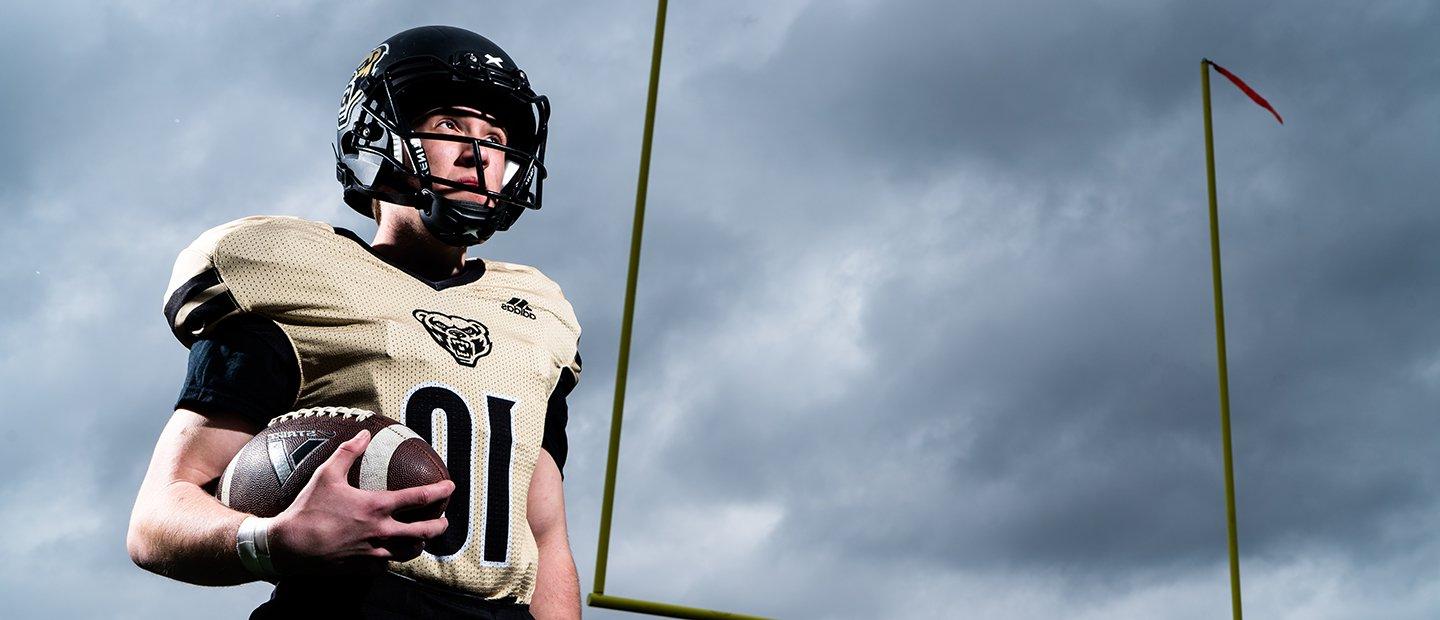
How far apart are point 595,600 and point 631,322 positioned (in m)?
0.67

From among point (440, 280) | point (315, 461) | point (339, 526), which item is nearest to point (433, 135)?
point (440, 280)

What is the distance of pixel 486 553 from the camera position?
2.22 m

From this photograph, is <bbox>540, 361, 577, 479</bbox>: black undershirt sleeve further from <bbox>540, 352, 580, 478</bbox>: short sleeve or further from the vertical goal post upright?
the vertical goal post upright

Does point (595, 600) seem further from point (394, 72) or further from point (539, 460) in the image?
point (394, 72)

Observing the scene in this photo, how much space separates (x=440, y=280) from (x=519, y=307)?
173 millimetres

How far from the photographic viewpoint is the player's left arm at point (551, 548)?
2.45 meters

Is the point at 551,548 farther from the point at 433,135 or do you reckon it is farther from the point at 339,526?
the point at 433,135

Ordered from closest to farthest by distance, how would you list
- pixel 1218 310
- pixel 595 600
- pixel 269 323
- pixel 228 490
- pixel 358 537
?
pixel 358 537 → pixel 228 490 → pixel 269 323 → pixel 595 600 → pixel 1218 310

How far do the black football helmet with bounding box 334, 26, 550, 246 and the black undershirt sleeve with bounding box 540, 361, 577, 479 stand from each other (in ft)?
1.16

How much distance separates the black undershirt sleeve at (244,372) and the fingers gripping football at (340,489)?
0.10 m

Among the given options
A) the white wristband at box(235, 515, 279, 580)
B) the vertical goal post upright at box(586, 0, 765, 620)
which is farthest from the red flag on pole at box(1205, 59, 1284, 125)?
the white wristband at box(235, 515, 279, 580)

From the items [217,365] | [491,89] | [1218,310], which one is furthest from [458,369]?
[1218,310]

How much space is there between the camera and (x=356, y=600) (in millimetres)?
2049

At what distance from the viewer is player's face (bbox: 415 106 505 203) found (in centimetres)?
249
